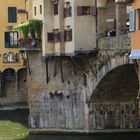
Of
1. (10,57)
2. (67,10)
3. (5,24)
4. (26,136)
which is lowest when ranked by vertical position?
(26,136)

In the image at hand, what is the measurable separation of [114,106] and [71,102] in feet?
10.4

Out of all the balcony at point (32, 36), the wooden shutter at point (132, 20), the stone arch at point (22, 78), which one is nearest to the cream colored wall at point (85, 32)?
the balcony at point (32, 36)

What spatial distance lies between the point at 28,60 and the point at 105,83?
7.13m

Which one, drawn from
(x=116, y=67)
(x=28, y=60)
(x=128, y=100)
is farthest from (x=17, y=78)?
(x=116, y=67)

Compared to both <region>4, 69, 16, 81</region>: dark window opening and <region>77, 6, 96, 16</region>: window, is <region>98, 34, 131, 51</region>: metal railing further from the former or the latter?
<region>4, 69, 16, 81</region>: dark window opening

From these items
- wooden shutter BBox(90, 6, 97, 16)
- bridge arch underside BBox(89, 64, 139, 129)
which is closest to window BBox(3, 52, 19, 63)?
bridge arch underside BBox(89, 64, 139, 129)

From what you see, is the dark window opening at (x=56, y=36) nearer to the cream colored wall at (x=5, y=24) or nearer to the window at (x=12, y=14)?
the cream colored wall at (x=5, y=24)

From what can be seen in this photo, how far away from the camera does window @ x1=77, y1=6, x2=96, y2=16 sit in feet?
132

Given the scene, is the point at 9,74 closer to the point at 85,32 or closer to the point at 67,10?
the point at 67,10

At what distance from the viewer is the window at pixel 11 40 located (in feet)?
200

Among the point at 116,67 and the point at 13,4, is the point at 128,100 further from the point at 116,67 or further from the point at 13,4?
the point at 13,4

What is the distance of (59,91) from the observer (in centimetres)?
4475

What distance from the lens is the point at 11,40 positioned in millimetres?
61062

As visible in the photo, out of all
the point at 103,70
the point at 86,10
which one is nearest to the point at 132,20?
the point at 103,70
